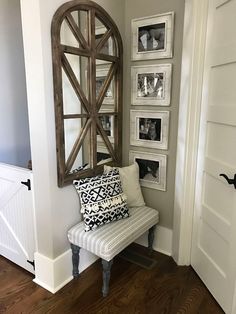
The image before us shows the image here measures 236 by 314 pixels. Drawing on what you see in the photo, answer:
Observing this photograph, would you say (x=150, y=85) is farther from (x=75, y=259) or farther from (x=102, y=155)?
(x=75, y=259)

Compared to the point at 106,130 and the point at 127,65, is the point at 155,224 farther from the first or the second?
the point at 127,65

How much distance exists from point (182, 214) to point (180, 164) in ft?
1.37

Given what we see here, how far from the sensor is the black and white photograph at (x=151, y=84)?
210 centimetres

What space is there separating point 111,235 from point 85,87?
114 cm

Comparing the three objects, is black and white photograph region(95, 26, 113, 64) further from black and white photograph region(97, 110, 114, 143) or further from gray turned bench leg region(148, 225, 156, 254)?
gray turned bench leg region(148, 225, 156, 254)

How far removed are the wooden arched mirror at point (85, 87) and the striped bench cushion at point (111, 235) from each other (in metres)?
0.42

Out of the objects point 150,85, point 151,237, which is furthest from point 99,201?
point 150,85

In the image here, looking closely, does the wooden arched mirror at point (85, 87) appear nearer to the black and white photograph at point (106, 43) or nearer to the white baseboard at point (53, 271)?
the black and white photograph at point (106, 43)

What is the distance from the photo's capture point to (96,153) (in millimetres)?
2158

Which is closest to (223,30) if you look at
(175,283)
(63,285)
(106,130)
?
(106,130)

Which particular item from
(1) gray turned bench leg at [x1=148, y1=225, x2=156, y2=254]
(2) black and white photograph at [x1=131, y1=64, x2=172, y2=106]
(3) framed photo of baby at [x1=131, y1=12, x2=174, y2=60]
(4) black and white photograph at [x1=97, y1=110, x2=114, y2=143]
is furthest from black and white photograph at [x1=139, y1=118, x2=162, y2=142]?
(1) gray turned bench leg at [x1=148, y1=225, x2=156, y2=254]

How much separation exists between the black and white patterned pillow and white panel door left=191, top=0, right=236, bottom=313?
649 mm

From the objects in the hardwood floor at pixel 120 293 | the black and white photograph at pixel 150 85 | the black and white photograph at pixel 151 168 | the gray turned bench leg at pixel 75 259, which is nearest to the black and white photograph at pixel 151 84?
the black and white photograph at pixel 150 85

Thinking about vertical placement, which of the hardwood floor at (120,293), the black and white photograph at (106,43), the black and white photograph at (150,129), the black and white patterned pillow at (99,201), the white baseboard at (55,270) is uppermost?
the black and white photograph at (106,43)
